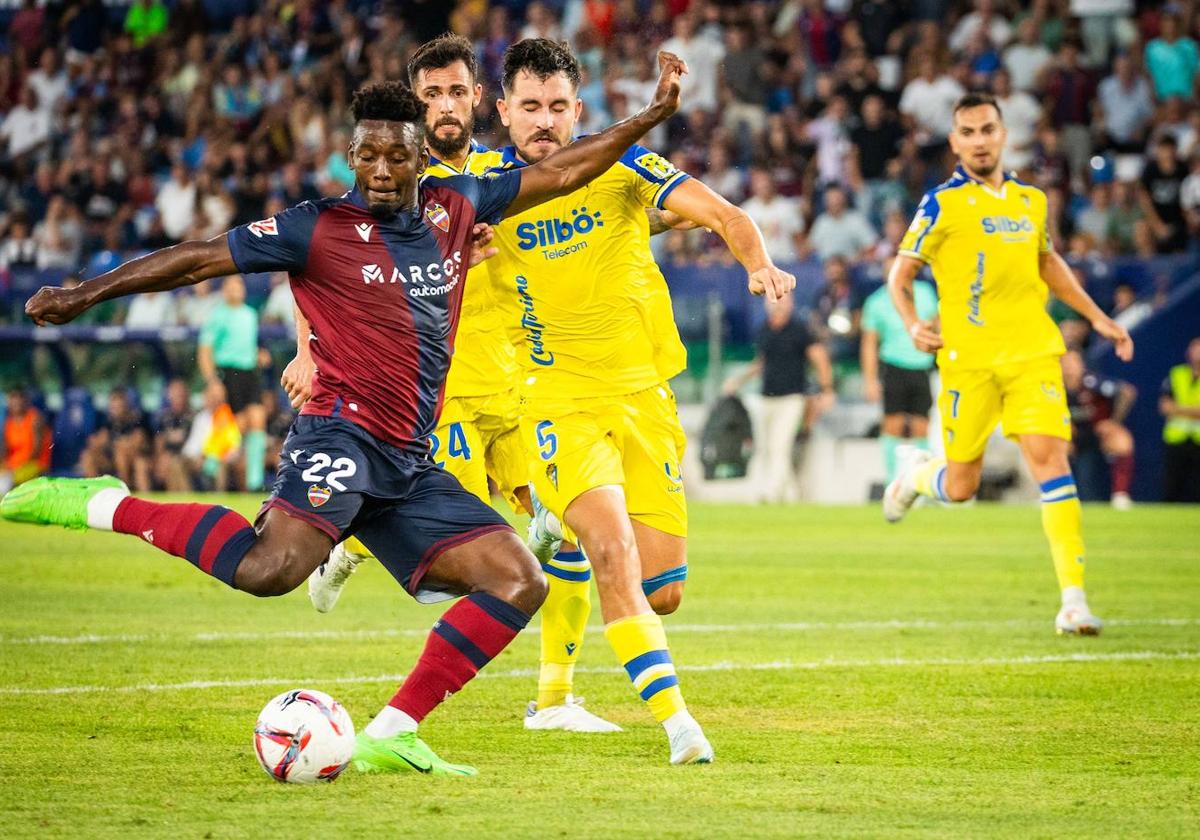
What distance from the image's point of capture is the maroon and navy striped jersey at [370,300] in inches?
234

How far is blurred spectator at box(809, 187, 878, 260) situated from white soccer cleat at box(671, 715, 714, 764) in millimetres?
15189

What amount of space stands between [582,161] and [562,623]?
5.82 ft

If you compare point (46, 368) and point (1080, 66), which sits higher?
point (1080, 66)

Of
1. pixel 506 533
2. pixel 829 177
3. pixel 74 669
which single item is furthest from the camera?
pixel 829 177

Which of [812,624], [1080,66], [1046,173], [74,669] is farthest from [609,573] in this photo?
[1080,66]

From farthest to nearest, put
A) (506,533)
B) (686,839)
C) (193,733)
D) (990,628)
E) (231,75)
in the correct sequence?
(231,75) < (990,628) < (193,733) < (506,533) < (686,839)

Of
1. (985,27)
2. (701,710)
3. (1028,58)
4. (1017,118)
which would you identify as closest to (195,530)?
(701,710)

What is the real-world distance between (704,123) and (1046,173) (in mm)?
4398

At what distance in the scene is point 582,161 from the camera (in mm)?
Result: 6277

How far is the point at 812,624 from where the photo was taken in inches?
395

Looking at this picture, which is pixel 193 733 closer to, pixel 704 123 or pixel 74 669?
pixel 74 669

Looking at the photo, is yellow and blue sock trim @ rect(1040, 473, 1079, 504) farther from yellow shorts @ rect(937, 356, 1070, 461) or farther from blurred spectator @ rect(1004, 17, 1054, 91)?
blurred spectator @ rect(1004, 17, 1054, 91)

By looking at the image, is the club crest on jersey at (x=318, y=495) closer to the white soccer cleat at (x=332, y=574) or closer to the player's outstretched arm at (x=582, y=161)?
the player's outstretched arm at (x=582, y=161)

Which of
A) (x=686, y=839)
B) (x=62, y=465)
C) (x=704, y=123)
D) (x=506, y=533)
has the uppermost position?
(x=704, y=123)
